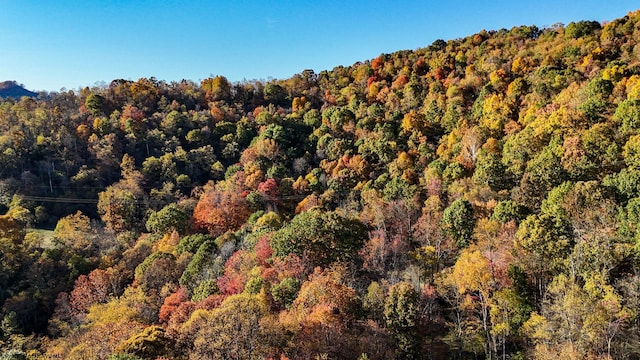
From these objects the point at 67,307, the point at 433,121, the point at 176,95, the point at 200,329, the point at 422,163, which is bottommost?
the point at 67,307

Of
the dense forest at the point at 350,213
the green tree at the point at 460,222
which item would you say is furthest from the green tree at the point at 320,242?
the green tree at the point at 460,222

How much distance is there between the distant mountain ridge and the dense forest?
10106cm

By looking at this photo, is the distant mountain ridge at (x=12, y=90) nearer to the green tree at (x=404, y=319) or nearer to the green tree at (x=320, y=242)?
the green tree at (x=320, y=242)

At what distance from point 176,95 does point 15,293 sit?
2283 inches

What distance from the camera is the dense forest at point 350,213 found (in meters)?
27.8

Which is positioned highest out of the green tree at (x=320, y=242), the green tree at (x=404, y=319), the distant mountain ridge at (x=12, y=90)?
the distant mountain ridge at (x=12, y=90)

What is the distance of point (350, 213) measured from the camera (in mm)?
50562

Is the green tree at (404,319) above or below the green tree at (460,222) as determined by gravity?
below

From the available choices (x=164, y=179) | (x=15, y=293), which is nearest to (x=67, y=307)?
(x=15, y=293)

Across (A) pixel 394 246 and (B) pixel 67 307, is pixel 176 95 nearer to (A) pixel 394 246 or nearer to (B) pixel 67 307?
(B) pixel 67 307

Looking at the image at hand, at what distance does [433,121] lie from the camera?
6862 cm

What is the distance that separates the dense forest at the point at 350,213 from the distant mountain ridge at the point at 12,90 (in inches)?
3979

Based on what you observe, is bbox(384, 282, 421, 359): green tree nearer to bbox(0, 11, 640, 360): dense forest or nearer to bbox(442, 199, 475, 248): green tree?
bbox(0, 11, 640, 360): dense forest

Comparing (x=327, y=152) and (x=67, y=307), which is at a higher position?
(x=327, y=152)
